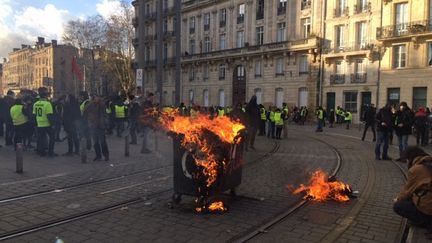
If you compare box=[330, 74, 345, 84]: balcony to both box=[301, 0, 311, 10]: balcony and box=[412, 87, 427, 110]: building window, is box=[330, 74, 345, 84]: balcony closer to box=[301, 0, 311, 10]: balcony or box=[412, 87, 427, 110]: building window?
box=[412, 87, 427, 110]: building window

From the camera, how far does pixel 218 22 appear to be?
54.8 m

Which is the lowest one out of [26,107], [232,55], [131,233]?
[131,233]

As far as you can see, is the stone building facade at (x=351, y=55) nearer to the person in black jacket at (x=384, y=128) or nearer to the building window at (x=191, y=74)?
the building window at (x=191, y=74)

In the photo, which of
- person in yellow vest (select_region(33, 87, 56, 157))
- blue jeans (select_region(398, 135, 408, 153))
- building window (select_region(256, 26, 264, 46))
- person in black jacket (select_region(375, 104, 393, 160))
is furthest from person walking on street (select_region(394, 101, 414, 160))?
building window (select_region(256, 26, 264, 46))

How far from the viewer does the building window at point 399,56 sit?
3606 cm

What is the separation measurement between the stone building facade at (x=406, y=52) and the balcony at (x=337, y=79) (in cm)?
417

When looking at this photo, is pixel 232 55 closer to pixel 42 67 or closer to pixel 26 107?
pixel 26 107

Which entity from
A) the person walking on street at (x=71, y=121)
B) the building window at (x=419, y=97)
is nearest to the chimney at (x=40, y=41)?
the building window at (x=419, y=97)

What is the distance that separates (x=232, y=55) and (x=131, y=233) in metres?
46.8

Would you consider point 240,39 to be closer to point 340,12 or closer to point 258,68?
point 258,68

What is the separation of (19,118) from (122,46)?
53.3 metres

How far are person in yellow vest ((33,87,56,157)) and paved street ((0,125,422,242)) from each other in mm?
1146

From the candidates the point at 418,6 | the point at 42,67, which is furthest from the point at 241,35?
the point at 42,67

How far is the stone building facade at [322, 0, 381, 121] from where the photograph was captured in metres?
38.1
